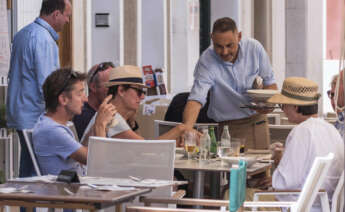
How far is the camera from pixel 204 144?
17.7 feet

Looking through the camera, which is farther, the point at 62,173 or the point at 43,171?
the point at 43,171

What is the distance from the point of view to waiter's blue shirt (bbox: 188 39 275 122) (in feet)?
21.4

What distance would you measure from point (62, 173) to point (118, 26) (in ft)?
24.0

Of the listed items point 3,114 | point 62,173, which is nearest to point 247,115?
point 3,114

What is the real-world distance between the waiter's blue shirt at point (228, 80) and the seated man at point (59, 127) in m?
1.96

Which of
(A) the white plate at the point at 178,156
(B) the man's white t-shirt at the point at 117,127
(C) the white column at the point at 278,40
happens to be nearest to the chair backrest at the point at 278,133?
(A) the white plate at the point at 178,156

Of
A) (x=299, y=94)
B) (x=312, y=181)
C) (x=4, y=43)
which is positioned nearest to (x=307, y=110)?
(x=299, y=94)

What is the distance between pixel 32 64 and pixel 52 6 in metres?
0.46

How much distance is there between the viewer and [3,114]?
671 centimetres

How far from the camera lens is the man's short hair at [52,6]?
596 centimetres

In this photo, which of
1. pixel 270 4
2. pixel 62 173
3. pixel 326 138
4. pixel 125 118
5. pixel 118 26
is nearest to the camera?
pixel 62 173

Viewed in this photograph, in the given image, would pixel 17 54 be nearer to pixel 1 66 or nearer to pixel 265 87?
pixel 1 66

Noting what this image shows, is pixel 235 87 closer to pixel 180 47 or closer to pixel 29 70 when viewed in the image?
pixel 29 70

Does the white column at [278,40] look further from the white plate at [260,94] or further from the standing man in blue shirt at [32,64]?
the standing man in blue shirt at [32,64]
